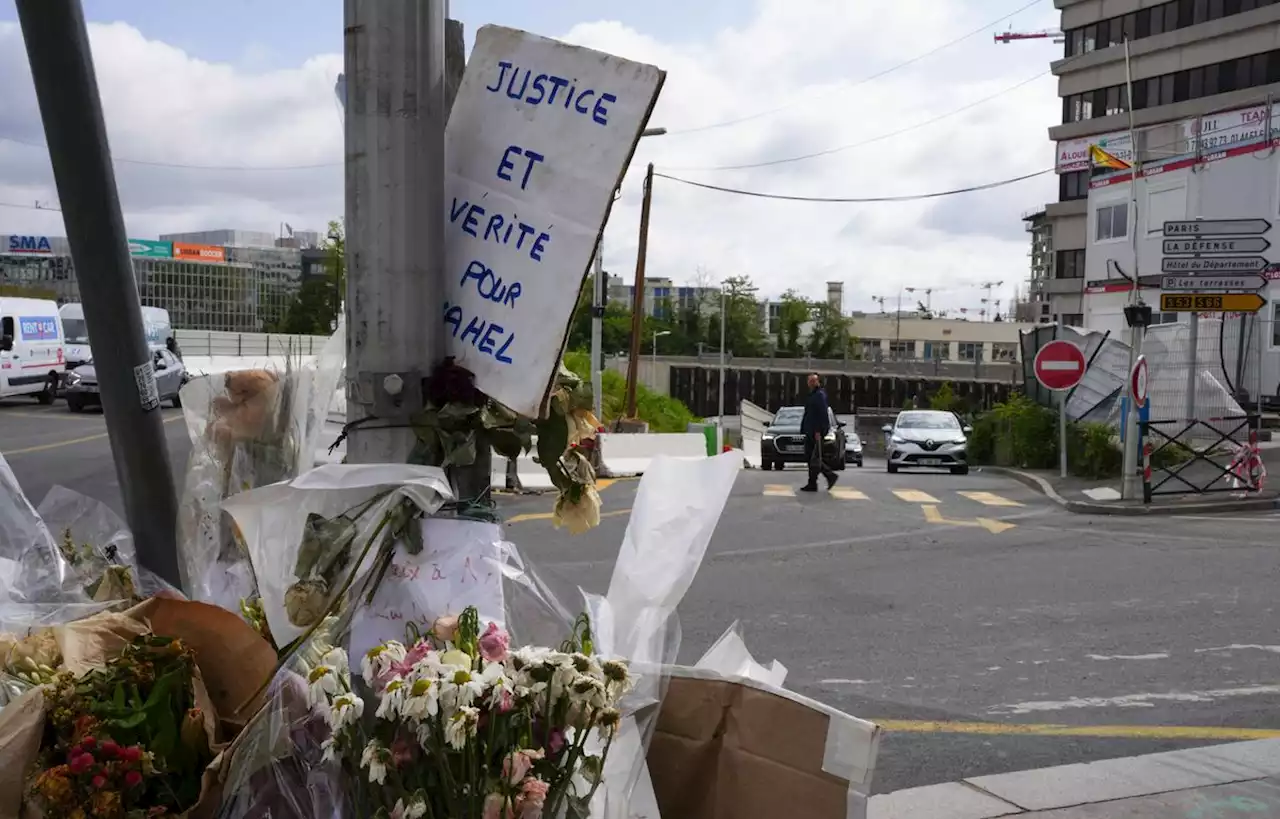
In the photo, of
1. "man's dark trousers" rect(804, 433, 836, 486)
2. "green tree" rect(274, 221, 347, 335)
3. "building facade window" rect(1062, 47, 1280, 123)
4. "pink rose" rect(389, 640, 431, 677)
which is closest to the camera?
"pink rose" rect(389, 640, 431, 677)

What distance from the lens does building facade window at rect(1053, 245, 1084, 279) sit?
65.8 meters

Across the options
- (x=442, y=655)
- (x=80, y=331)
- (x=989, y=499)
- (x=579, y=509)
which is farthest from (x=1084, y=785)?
(x=80, y=331)

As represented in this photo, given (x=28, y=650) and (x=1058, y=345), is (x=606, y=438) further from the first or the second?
(x=28, y=650)

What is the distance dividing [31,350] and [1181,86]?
5573 centimetres

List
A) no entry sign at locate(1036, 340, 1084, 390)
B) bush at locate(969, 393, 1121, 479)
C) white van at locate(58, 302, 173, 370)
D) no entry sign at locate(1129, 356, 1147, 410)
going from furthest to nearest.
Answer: white van at locate(58, 302, 173, 370), bush at locate(969, 393, 1121, 479), no entry sign at locate(1036, 340, 1084, 390), no entry sign at locate(1129, 356, 1147, 410)

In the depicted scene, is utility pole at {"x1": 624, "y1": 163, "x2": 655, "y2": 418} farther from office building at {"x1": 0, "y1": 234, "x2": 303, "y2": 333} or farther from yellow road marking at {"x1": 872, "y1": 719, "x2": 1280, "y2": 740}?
office building at {"x1": 0, "y1": 234, "x2": 303, "y2": 333}

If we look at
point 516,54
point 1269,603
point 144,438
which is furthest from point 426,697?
point 1269,603

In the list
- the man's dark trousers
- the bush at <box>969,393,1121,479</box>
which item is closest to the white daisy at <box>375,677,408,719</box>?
the man's dark trousers

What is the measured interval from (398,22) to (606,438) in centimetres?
2010

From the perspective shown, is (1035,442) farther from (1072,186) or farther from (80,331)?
(1072,186)

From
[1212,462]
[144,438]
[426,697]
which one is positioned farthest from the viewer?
[1212,462]

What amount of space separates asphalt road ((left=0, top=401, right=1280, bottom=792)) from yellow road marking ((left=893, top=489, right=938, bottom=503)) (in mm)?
407

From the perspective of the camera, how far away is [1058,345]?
717 inches

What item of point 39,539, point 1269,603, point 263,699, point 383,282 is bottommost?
point 1269,603
